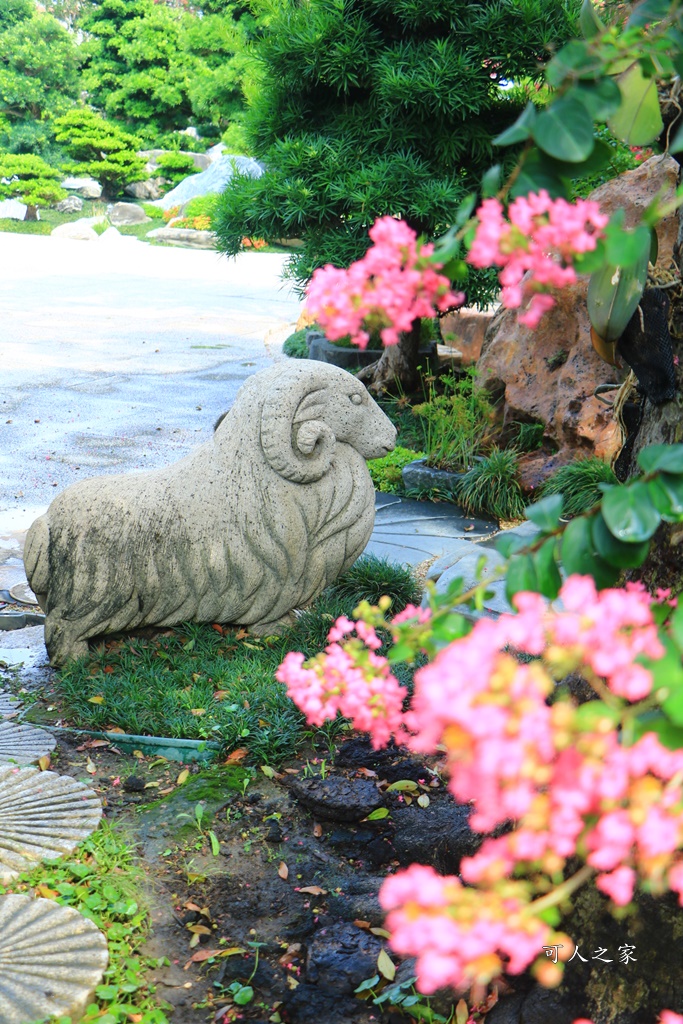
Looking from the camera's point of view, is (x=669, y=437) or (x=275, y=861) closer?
(x=669, y=437)

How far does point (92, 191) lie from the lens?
94.3 ft

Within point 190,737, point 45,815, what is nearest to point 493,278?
point 190,737

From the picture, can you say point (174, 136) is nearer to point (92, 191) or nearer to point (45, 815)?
point (92, 191)

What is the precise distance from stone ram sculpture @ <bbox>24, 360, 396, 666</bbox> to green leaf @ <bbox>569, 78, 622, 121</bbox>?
291 centimetres

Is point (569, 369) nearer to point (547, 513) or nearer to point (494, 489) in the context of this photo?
point (494, 489)

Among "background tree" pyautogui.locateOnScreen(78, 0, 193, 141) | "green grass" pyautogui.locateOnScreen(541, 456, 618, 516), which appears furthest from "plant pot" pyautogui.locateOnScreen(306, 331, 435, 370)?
"background tree" pyautogui.locateOnScreen(78, 0, 193, 141)

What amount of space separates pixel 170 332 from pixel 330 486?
10.5m

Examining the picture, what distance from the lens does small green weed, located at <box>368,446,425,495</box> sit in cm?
656

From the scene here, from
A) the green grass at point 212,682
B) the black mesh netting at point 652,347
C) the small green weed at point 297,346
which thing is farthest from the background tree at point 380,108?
the black mesh netting at point 652,347

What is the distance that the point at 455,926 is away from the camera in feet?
2.49

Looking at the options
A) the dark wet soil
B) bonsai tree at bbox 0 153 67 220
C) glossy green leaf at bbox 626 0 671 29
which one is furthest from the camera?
bonsai tree at bbox 0 153 67 220

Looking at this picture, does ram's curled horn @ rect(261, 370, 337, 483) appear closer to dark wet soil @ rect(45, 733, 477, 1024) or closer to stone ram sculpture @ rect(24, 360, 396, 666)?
stone ram sculpture @ rect(24, 360, 396, 666)

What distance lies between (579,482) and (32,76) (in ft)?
89.5

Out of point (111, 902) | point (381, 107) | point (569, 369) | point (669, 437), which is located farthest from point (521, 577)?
point (381, 107)
